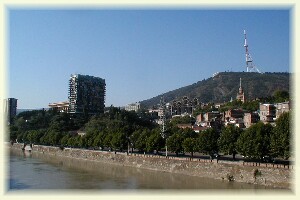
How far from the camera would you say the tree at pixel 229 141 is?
22.9 m

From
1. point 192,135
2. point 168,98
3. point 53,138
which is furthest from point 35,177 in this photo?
point 168,98

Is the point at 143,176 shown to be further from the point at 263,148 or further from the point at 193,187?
the point at 263,148

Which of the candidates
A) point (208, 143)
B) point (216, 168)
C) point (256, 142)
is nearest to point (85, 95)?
point (208, 143)

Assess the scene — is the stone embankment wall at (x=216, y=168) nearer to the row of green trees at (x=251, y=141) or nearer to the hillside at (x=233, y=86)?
the row of green trees at (x=251, y=141)

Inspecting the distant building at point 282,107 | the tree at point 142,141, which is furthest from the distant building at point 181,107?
the tree at point 142,141

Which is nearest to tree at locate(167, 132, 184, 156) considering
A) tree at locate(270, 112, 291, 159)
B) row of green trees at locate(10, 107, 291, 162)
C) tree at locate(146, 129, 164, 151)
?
row of green trees at locate(10, 107, 291, 162)

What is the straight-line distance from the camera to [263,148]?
2072 centimetres

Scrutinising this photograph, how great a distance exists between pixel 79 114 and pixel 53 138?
28.5m

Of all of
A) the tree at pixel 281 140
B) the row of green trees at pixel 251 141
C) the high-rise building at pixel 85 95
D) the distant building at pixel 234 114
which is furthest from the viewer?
the high-rise building at pixel 85 95

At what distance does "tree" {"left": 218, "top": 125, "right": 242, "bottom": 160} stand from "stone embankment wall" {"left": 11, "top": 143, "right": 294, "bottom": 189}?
1.83 metres

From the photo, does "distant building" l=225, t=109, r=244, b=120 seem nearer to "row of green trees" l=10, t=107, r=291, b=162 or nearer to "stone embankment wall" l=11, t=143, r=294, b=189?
"row of green trees" l=10, t=107, r=291, b=162

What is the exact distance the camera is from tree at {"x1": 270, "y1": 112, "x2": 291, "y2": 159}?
1932cm

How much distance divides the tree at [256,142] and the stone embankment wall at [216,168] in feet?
4.29

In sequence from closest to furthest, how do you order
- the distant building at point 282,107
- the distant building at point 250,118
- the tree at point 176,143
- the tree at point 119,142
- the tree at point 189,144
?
the tree at point 189,144 → the tree at point 176,143 → the tree at point 119,142 → the distant building at point 282,107 → the distant building at point 250,118
